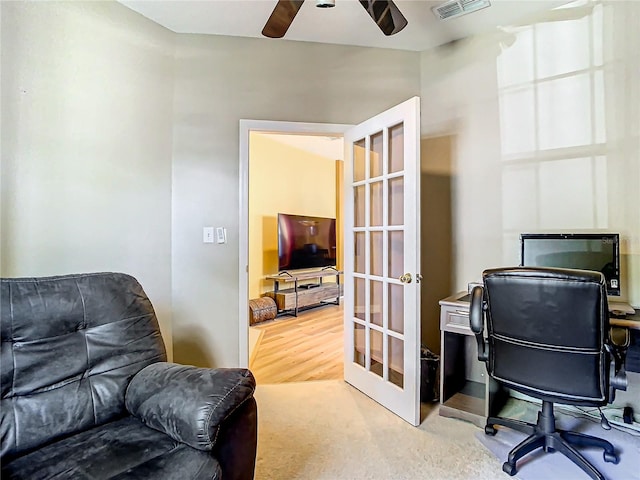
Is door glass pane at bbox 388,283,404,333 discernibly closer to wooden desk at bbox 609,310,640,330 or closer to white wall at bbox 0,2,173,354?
wooden desk at bbox 609,310,640,330

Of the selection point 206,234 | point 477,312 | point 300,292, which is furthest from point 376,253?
point 300,292

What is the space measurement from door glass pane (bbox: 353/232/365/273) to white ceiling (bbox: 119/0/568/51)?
157cm

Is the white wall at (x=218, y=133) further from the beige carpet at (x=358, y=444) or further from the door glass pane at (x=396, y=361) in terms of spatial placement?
the door glass pane at (x=396, y=361)

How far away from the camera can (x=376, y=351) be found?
2.71 m

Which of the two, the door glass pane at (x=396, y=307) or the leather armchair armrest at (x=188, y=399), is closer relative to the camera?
the leather armchair armrest at (x=188, y=399)

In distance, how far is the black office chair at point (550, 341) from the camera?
1.62 m

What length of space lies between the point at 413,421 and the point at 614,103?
2.38m

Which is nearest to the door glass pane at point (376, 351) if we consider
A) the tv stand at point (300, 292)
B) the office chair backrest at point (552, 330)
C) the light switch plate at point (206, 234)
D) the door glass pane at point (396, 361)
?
the door glass pane at point (396, 361)

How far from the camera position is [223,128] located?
288cm

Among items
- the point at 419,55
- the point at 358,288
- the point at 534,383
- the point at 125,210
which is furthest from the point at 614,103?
the point at 125,210

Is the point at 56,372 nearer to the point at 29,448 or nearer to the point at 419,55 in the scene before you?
the point at 29,448

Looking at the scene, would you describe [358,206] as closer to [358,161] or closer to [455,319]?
[358,161]

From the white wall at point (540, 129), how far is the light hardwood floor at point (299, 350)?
1.46m

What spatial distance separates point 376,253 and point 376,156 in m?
0.72
